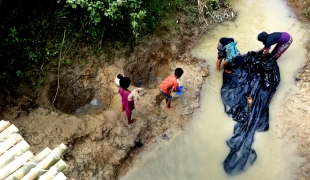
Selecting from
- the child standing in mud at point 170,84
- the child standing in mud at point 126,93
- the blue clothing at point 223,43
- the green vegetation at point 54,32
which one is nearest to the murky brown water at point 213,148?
the blue clothing at point 223,43

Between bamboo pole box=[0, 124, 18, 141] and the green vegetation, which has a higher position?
the green vegetation

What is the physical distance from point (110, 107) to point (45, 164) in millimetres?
3349

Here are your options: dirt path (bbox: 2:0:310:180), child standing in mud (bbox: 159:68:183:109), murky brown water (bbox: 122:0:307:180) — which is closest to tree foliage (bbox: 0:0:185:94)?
dirt path (bbox: 2:0:310:180)

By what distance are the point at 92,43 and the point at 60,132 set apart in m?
2.35

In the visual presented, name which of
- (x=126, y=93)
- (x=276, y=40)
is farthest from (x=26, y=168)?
(x=276, y=40)

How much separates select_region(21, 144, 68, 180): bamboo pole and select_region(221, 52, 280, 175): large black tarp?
12.3 ft

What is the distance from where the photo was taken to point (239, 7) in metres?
9.09

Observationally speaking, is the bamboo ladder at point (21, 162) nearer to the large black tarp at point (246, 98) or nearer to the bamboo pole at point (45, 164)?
the bamboo pole at point (45, 164)

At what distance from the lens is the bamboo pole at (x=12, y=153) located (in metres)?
2.74

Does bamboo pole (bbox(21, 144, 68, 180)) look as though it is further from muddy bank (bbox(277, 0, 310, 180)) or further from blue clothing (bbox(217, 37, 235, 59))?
muddy bank (bbox(277, 0, 310, 180))

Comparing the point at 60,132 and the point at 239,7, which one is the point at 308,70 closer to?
the point at 239,7

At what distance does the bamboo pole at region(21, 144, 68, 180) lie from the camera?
9.07ft

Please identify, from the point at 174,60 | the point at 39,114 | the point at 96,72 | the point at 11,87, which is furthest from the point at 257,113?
the point at 11,87

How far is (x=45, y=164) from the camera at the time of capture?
2867 mm
